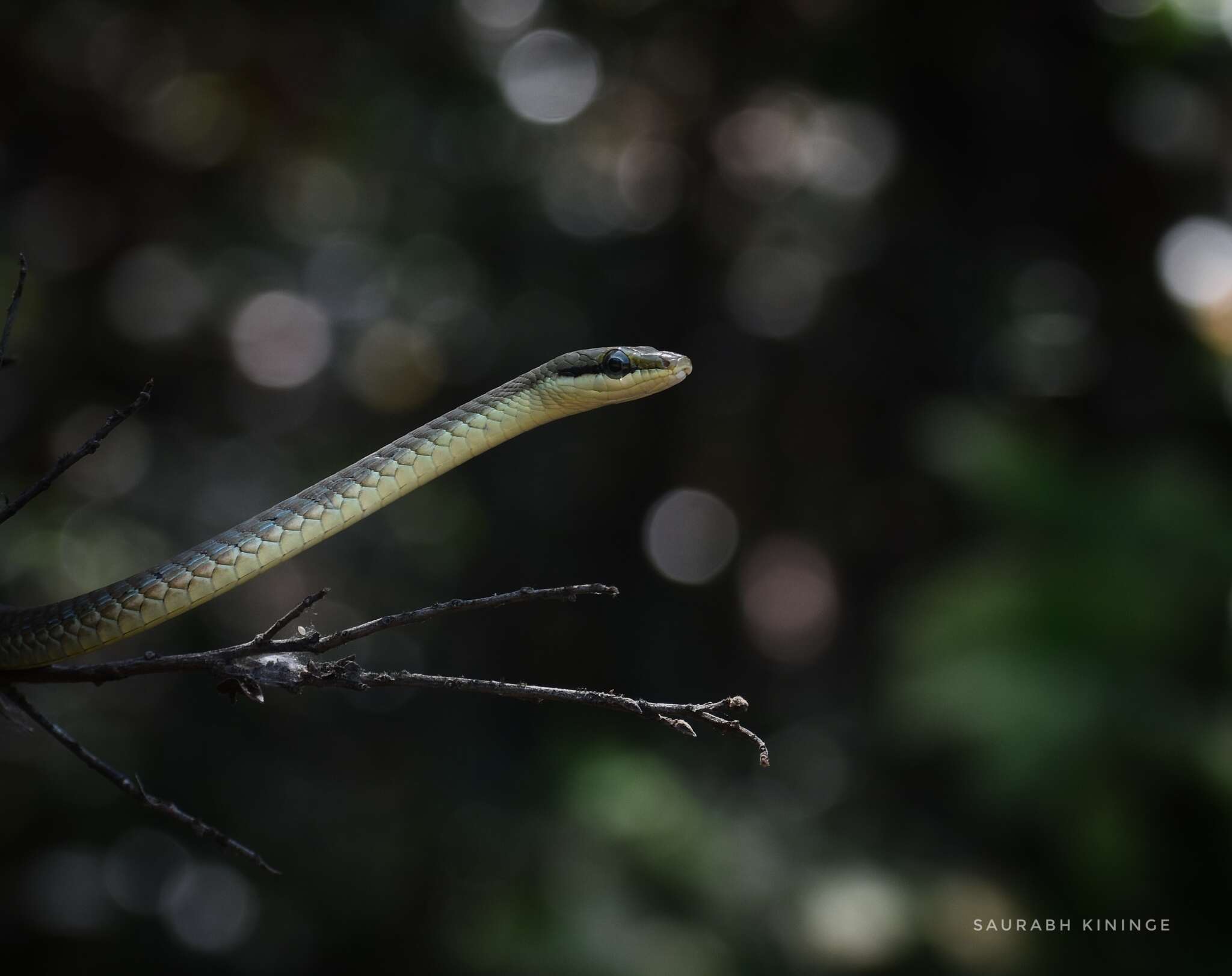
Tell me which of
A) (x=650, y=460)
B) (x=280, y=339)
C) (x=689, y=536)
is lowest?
Answer: (x=689, y=536)

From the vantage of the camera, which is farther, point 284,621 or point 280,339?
point 280,339

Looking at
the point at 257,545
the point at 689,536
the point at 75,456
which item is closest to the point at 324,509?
the point at 257,545

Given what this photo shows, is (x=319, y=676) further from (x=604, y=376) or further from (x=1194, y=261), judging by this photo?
(x=1194, y=261)

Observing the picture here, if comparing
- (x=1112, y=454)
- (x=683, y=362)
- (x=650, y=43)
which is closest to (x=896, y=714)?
(x=1112, y=454)

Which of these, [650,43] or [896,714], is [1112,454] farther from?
[650,43]

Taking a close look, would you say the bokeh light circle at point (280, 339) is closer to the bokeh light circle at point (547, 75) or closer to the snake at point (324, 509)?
the bokeh light circle at point (547, 75)

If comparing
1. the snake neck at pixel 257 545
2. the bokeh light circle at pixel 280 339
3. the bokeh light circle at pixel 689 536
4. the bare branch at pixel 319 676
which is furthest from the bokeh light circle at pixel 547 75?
the bare branch at pixel 319 676
